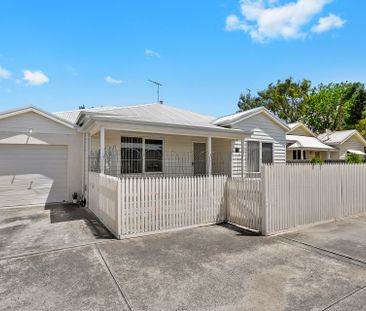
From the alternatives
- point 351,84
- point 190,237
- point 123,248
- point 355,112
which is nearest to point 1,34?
point 123,248

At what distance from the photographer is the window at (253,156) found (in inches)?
481

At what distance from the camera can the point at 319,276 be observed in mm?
3703

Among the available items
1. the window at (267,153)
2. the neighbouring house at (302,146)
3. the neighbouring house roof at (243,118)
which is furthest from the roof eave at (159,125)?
the neighbouring house at (302,146)

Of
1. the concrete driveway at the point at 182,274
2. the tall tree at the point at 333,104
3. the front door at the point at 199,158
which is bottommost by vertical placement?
the concrete driveway at the point at 182,274

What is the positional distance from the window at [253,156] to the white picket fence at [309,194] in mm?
4658

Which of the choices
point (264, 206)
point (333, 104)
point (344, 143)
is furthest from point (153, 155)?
point (333, 104)

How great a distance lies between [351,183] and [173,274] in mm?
7539

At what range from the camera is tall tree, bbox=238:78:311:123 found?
31.7 m

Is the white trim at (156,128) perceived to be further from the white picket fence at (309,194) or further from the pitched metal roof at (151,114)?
the white picket fence at (309,194)

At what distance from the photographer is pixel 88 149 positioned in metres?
10.1

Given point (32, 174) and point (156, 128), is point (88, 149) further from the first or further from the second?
point (156, 128)

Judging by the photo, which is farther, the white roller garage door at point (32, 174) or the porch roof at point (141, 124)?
the white roller garage door at point (32, 174)

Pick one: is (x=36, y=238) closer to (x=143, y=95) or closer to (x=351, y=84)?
(x=143, y=95)

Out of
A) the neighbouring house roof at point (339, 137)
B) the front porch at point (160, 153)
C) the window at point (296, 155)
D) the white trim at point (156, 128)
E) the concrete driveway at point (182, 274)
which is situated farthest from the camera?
the neighbouring house roof at point (339, 137)
